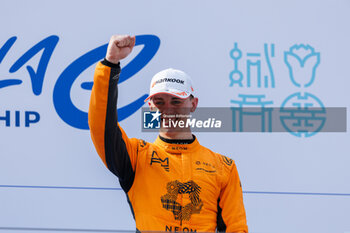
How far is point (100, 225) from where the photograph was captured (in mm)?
1879

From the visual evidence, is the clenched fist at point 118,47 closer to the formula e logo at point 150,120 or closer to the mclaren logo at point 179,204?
the mclaren logo at point 179,204

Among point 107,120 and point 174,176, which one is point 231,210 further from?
point 107,120

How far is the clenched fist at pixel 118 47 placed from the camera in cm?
102

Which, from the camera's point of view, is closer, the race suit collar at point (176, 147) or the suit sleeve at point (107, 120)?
the suit sleeve at point (107, 120)

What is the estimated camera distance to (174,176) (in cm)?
125

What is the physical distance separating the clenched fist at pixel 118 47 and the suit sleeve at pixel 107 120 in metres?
0.02

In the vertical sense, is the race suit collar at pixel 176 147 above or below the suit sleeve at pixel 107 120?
below

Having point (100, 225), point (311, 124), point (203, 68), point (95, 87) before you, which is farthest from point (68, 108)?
point (311, 124)

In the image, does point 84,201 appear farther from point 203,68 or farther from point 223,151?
point 203,68

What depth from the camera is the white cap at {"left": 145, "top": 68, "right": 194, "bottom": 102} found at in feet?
4.17

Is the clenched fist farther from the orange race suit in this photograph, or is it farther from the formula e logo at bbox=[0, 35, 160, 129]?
the formula e logo at bbox=[0, 35, 160, 129]

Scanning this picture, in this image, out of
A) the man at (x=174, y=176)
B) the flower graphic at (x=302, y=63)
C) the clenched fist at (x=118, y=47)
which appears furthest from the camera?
the flower graphic at (x=302, y=63)

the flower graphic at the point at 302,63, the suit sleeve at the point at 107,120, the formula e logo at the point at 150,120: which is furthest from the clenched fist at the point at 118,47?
the flower graphic at the point at 302,63

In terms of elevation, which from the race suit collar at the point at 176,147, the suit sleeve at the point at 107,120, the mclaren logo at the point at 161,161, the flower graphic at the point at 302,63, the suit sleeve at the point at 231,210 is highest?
the flower graphic at the point at 302,63
